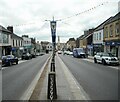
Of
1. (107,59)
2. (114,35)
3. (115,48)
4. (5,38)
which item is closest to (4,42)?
(5,38)

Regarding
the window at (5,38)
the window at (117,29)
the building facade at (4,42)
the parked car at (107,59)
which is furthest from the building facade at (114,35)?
the window at (5,38)

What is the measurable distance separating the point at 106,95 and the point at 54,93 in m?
2.18

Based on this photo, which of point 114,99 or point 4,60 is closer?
point 114,99

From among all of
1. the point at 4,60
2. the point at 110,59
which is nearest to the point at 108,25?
the point at 110,59

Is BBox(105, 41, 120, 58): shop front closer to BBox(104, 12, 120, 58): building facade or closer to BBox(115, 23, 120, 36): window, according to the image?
BBox(104, 12, 120, 58): building facade

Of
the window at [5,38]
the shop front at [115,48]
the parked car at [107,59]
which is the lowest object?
the parked car at [107,59]

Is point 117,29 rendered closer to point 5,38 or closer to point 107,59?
point 107,59

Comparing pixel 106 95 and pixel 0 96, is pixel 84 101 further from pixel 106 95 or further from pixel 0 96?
pixel 0 96

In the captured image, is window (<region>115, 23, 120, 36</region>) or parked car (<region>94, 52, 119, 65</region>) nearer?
parked car (<region>94, 52, 119, 65</region>)

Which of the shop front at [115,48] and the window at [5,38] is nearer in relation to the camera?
the shop front at [115,48]

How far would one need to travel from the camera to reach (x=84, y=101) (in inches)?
321

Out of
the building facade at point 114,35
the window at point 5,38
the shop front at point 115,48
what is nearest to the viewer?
the shop front at point 115,48

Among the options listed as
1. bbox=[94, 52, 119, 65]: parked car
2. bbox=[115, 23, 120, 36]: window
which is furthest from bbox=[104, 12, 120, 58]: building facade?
bbox=[94, 52, 119, 65]: parked car

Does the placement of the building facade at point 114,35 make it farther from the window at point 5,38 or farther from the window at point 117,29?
the window at point 5,38
